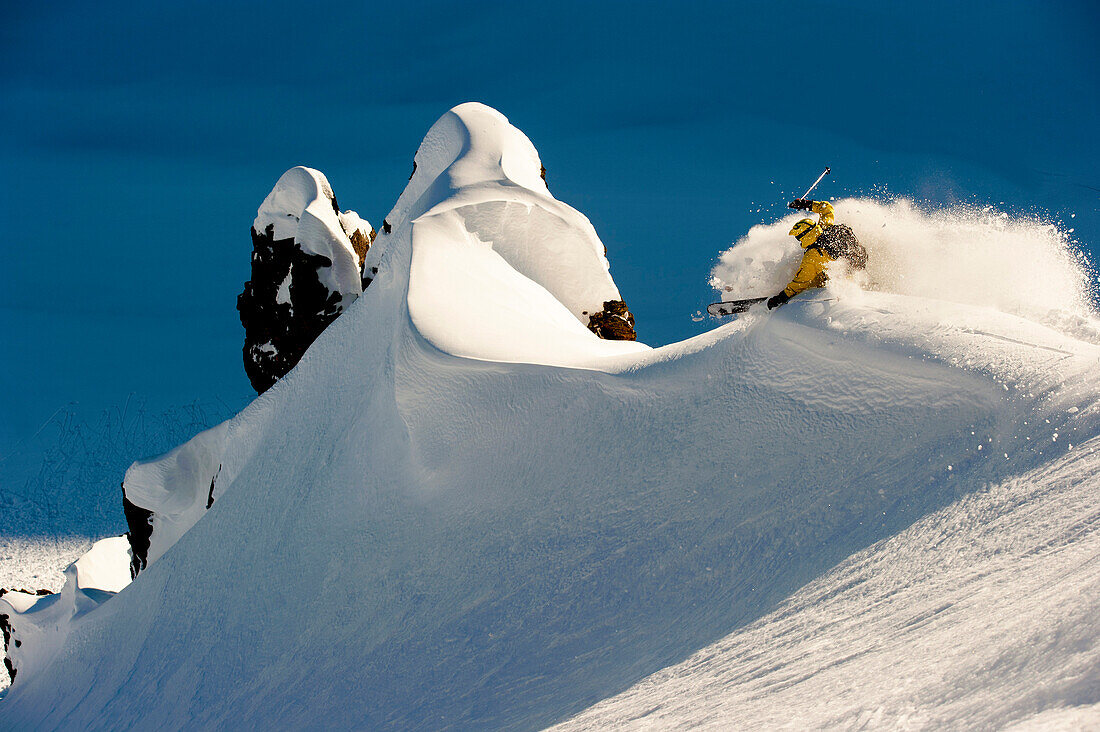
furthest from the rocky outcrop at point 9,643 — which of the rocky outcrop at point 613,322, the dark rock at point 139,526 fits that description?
the rocky outcrop at point 613,322

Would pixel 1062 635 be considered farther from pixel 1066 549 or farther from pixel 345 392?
pixel 345 392

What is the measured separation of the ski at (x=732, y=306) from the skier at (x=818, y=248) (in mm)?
288

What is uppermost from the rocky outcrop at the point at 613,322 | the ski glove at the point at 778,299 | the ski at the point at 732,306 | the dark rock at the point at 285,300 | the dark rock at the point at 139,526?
the dark rock at the point at 285,300

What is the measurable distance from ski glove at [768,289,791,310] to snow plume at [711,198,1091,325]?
12.0 inches

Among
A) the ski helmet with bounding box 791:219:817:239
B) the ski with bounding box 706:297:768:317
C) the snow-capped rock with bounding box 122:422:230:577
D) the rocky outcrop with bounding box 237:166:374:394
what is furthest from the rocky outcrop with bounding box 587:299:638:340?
the ski helmet with bounding box 791:219:817:239

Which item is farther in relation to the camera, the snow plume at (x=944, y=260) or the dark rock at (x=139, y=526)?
the dark rock at (x=139, y=526)

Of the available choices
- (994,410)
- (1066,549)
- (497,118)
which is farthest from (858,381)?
(497,118)

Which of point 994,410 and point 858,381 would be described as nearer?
point 994,410

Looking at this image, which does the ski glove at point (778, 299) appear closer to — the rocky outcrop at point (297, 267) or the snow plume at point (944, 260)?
the snow plume at point (944, 260)

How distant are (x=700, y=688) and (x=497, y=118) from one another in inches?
604

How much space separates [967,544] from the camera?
530cm

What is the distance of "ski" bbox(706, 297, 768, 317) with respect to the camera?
26.5 ft

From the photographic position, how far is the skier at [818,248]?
7621 mm

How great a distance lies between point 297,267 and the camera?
2186 centimetres
